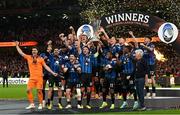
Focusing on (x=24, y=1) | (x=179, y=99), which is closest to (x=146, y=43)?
(x=179, y=99)

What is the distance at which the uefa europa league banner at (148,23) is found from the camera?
2411 centimetres

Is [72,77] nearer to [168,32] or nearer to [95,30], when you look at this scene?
[95,30]

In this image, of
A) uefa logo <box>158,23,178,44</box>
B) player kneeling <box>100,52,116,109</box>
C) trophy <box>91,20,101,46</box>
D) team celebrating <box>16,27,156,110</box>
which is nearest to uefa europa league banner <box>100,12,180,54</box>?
uefa logo <box>158,23,178,44</box>

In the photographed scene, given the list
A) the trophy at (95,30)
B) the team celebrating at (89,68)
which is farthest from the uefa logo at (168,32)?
the team celebrating at (89,68)

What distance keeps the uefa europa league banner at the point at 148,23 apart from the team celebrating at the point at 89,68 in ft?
9.60

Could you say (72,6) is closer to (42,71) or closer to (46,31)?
(46,31)

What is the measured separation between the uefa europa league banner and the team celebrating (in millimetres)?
2925

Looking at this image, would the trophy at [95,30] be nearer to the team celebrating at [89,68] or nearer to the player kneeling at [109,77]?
the team celebrating at [89,68]

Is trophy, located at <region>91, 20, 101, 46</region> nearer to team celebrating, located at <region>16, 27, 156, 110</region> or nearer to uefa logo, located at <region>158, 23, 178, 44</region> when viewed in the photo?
team celebrating, located at <region>16, 27, 156, 110</region>

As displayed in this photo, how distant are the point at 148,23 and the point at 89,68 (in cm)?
492

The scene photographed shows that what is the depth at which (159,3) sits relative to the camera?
141 ft

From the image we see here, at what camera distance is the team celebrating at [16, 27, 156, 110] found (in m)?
20.3

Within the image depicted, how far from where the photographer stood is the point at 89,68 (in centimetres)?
2064

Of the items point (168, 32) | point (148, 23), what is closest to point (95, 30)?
point (148, 23)
